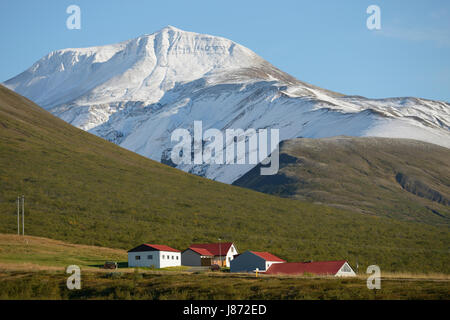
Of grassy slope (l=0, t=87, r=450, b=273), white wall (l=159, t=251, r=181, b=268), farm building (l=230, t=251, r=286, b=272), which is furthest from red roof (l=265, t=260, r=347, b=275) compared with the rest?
grassy slope (l=0, t=87, r=450, b=273)

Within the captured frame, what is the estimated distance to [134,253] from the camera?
224 ft

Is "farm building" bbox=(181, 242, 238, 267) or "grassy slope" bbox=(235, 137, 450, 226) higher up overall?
"grassy slope" bbox=(235, 137, 450, 226)

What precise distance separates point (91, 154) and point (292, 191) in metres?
51.1

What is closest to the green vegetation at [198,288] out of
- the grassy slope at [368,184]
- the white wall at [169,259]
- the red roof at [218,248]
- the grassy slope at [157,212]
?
the white wall at [169,259]

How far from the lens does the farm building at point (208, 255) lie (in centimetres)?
7244

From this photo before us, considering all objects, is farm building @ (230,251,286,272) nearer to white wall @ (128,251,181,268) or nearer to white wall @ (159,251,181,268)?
white wall @ (159,251,181,268)

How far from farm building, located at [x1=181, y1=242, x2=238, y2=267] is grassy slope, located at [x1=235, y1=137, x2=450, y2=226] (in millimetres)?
73941

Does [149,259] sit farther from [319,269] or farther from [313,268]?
[319,269]

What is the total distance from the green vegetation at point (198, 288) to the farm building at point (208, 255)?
25.2 m

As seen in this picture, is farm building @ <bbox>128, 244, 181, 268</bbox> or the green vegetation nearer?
the green vegetation

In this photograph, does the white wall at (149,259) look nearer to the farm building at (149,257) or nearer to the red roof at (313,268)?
the farm building at (149,257)

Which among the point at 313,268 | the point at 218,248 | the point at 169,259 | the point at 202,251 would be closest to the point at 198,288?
the point at 313,268

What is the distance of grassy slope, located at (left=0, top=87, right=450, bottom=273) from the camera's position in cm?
9125
